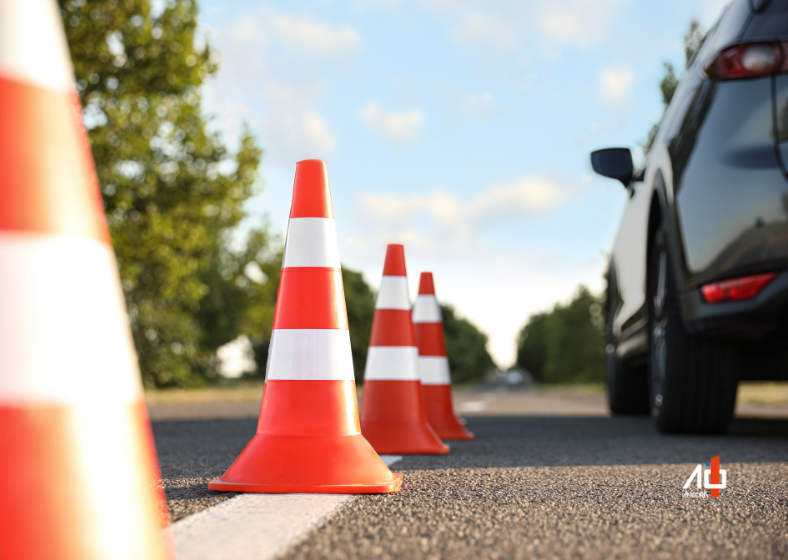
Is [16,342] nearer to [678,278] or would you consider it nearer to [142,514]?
[142,514]

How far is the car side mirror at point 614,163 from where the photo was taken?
5652mm

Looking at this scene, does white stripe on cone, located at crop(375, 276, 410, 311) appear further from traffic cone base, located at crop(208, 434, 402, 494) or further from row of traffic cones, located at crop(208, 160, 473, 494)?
traffic cone base, located at crop(208, 434, 402, 494)

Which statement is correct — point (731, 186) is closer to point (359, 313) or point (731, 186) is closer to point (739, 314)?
point (739, 314)

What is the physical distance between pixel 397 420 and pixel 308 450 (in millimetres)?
1658

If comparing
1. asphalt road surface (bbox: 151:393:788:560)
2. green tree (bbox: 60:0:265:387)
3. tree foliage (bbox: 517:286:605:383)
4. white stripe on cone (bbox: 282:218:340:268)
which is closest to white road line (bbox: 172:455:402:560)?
asphalt road surface (bbox: 151:393:788:560)

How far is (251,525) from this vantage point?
7.24 ft

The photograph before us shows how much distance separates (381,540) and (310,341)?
1199 millimetres

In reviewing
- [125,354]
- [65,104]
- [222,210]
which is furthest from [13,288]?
[222,210]

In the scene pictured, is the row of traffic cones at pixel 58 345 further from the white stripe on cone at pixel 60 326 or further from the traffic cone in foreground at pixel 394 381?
the traffic cone in foreground at pixel 394 381

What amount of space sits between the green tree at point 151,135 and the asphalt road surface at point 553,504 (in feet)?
38.8

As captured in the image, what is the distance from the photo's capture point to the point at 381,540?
6.83 feet

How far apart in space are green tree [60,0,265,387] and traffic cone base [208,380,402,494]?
1342cm

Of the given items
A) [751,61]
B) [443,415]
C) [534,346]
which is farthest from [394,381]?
[534,346]

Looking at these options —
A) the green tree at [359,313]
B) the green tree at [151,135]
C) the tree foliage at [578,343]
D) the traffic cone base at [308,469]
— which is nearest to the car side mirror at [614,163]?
the traffic cone base at [308,469]
